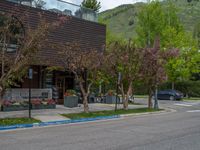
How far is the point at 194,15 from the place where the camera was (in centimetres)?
13238

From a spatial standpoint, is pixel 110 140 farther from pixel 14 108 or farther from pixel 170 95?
pixel 170 95

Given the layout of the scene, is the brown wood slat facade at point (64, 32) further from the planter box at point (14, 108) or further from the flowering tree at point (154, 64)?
the flowering tree at point (154, 64)

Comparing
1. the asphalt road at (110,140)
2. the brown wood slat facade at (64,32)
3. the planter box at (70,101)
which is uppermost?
the brown wood slat facade at (64,32)

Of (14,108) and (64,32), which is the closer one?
(14,108)

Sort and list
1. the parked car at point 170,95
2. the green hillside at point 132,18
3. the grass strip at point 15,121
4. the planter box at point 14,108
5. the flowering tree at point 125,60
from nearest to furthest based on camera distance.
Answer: the grass strip at point 15,121
the planter box at point 14,108
the flowering tree at point 125,60
the parked car at point 170,95
the green hillside at point 132,18

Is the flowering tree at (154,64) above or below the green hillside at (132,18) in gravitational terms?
below

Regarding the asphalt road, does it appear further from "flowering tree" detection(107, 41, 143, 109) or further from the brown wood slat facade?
the brown wood slat facade

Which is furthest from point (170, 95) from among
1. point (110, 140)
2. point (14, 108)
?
point (110, 140)

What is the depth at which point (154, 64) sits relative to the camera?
25609 millimetres

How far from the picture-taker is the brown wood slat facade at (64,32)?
24.6m

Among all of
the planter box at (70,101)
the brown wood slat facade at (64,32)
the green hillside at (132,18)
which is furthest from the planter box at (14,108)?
the green hillside at (132,18)

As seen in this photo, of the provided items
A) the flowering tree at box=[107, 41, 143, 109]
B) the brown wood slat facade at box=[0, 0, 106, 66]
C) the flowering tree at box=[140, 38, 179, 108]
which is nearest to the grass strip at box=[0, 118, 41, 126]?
the brown wood slat facade at box=[0, 0, 106, 66]

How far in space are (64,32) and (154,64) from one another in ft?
23.3

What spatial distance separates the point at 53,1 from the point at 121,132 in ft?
53.3
